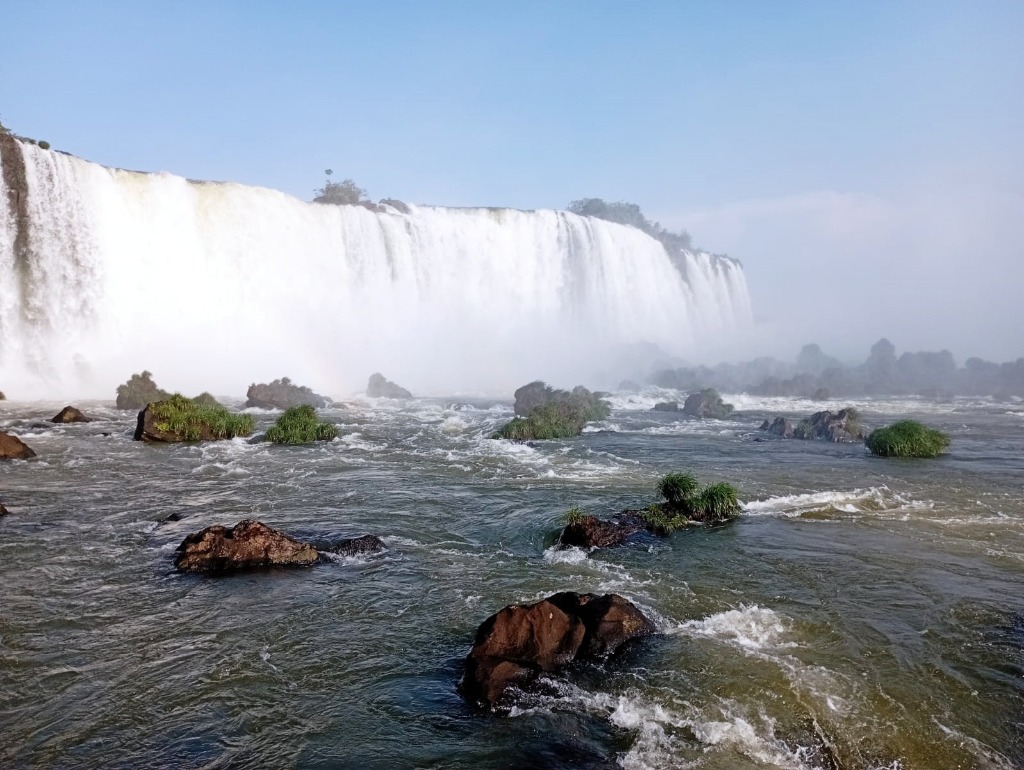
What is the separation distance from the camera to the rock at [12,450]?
15.2 meters

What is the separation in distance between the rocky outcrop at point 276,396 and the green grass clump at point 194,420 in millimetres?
5873

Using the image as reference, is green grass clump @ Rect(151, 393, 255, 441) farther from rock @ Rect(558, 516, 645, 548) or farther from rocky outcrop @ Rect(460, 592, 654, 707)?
rocky outcrop @ Rect(460, 592, 654, 707)

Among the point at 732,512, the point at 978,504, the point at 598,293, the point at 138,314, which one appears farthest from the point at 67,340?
the point at 598,293

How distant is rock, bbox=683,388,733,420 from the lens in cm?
2931

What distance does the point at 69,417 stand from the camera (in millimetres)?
20609

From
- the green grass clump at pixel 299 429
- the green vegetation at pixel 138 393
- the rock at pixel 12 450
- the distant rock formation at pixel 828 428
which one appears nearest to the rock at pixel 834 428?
the distant rock formation at pixel 828 428

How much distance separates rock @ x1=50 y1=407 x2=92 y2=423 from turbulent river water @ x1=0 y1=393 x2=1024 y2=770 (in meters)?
6.24

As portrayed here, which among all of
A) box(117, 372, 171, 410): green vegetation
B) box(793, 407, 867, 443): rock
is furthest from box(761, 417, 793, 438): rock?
box(117, 372, 171, 410): green vegetation

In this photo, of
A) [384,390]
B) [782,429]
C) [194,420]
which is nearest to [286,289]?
[384,390]

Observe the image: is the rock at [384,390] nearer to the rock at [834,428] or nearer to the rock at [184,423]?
the rock at [184,423]

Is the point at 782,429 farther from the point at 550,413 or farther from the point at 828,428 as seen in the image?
the point at 550,413

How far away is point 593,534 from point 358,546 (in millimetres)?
3574

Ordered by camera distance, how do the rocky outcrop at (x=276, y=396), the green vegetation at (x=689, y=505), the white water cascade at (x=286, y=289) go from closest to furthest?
the green vegetation at (x=689, y=505) < the rocky outcrop at (x=276, y=396) < the white water cascade at (x=286, y=289)

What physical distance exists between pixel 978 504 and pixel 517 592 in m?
10.1
